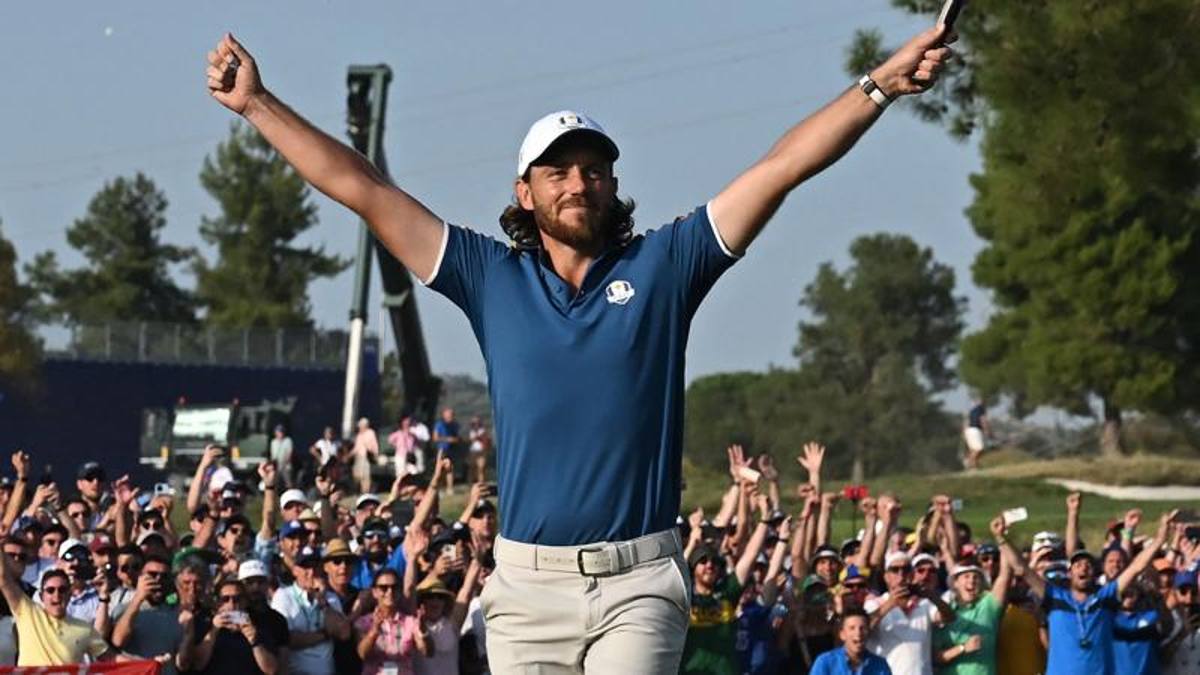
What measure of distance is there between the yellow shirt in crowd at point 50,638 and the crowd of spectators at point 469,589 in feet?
0.04

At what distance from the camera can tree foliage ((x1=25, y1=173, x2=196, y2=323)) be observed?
10000 centimetres

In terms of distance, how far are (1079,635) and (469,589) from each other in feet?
15.4

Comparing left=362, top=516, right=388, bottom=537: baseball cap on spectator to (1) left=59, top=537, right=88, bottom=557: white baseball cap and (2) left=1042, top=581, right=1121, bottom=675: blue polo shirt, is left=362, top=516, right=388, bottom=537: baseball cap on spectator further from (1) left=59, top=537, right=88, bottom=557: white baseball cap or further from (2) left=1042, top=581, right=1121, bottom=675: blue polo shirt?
(2) left=1042, top=581, right=1121, bottom=675: blue polo shirt

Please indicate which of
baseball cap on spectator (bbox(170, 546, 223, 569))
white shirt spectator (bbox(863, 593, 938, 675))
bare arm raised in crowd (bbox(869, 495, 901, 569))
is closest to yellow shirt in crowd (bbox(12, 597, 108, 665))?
baseball cap on spectator (bbox(170, 546, 223, 569))

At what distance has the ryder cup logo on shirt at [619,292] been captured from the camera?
6.48 metres

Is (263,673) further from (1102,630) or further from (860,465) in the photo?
(860,465)

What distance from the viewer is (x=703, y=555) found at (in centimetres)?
1658

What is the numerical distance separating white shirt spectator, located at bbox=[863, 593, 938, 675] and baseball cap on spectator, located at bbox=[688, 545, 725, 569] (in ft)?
3.89

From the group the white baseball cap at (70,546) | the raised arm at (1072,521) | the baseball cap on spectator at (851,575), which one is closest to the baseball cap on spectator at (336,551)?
the white baseball cap at (70,546)

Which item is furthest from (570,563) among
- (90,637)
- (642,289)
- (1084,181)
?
(1084,181)

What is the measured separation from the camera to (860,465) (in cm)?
10062

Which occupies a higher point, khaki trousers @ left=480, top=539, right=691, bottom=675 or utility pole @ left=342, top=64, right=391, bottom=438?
utility pole @ left=342, top=64, right=391, bottom=438

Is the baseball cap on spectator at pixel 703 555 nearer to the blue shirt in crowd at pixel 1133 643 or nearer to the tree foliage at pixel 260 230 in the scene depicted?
the blue shirt in crowd at pixel 1133 643

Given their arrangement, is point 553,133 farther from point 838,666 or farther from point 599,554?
point 838,666
